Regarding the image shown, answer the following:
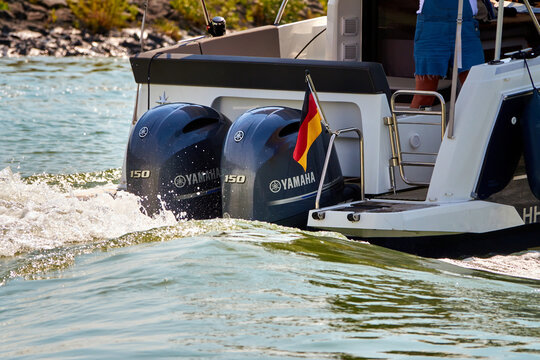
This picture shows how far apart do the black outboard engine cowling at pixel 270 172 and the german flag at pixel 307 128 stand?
0.11 meters

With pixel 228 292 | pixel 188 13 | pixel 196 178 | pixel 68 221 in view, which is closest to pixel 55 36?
pixel 188 13

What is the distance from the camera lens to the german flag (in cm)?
495

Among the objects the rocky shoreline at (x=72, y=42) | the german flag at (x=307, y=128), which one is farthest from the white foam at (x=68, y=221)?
the rocky shoreline at (x=72, y=42)

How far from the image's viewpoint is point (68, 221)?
199 inches

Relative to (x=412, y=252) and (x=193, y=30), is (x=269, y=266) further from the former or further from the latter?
(x=193, y=30)

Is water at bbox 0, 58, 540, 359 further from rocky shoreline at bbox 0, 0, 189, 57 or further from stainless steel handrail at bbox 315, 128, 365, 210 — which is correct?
rocky shoreline at bbox 0, 0, 189, 57

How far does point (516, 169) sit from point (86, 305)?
2.61 meters

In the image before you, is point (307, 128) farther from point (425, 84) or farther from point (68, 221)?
point (68, 221)

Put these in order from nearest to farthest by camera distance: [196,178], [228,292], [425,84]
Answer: [228,292], [196,178], [425,84]

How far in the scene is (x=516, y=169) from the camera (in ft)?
17.4

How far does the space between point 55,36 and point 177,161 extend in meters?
15.8

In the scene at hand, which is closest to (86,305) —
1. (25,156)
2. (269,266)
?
(269,266)

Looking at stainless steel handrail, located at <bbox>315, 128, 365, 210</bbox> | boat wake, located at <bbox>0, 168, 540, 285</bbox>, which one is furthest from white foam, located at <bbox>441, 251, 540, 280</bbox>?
stainless steel handrail, located at <bbox>315, 128, 365, 210</bbox>

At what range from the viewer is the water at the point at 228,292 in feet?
A: 11.4
